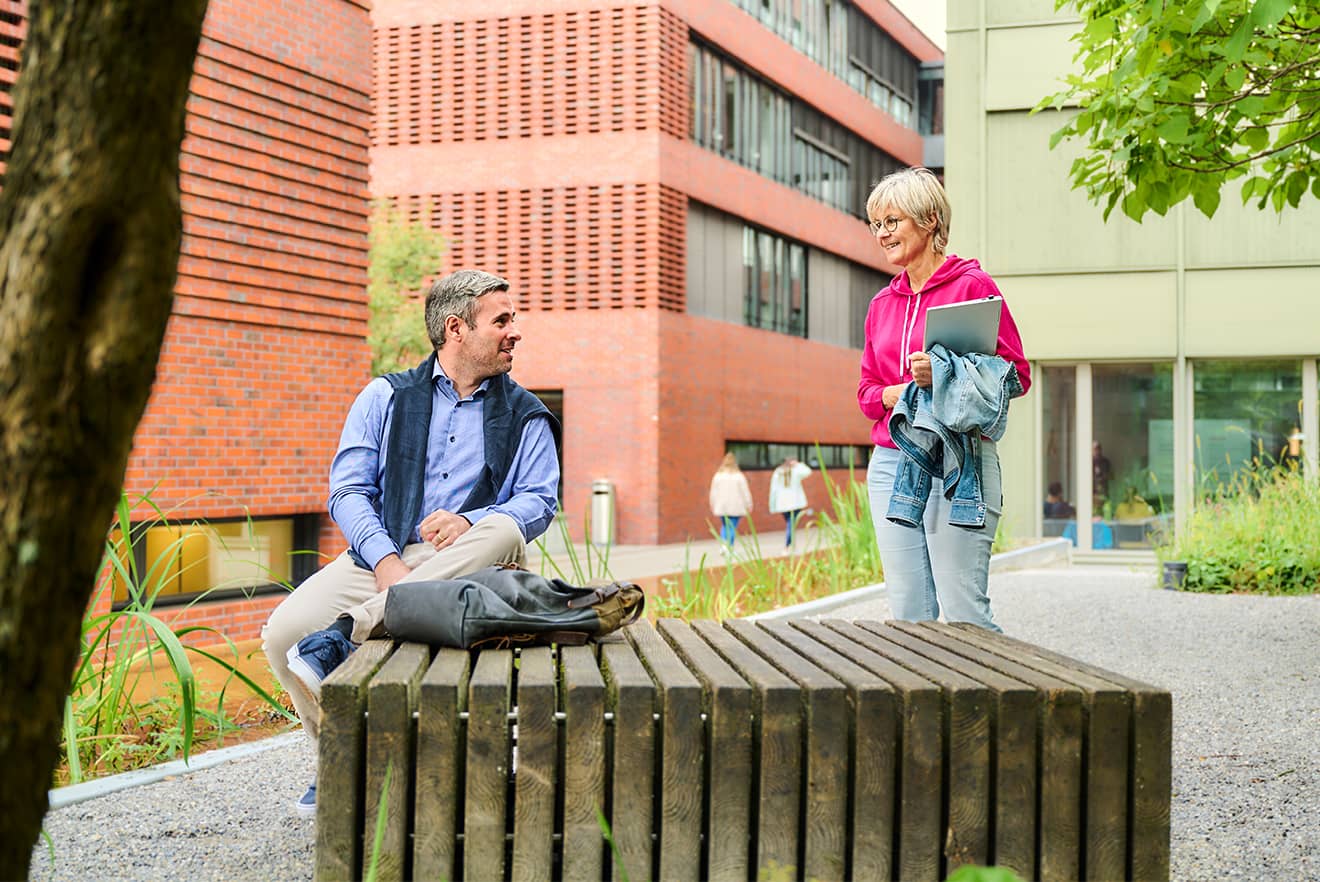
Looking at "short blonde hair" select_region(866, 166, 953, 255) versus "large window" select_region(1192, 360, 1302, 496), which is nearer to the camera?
"short blonde hair" select_region(866, 166, 953, 255)

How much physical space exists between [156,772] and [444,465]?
1655mm

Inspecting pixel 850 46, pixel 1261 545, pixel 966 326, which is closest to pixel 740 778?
pixel 966 326

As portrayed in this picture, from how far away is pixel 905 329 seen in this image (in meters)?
4.69

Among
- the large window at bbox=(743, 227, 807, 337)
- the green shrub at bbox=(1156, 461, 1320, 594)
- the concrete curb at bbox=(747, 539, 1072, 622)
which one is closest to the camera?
the concrete curb at bbox=(747, 539, 1072, 622)

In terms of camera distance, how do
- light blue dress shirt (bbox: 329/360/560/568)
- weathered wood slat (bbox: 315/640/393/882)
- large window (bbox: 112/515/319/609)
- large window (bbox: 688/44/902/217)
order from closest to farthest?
weathered wood slat (bbox: 315/640/393/882), light blue dress shirt (bbox: 329/360/560/568), large window (bbox: 112/515/319/609), large window (bbox: 688/44/902/217)

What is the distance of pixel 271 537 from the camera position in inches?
462

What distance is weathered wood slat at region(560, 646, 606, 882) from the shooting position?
116 inches

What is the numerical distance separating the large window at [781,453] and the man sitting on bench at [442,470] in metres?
24.9

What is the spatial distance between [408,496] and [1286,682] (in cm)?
534

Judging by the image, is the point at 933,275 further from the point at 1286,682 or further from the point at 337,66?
the point at 337,66

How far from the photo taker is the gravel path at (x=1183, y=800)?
3939mm

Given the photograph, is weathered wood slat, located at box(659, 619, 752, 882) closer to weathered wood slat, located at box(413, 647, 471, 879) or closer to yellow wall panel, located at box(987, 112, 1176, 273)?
weathered wood slat, located at box(413, 647, 471, 879)

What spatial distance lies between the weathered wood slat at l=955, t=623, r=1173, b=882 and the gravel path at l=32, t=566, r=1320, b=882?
0.90 m

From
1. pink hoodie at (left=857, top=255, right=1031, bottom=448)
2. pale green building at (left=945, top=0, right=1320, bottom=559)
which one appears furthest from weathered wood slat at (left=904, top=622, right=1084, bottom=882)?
pale green building at (left=945, top=0, right=1320, bottom=559)
